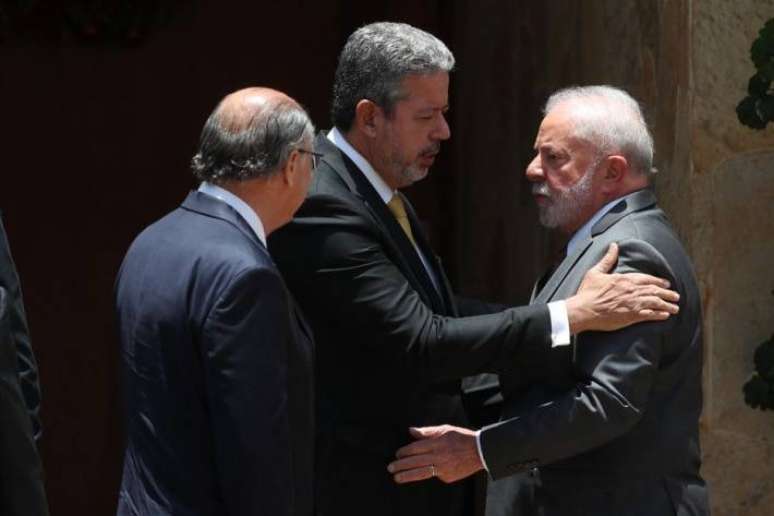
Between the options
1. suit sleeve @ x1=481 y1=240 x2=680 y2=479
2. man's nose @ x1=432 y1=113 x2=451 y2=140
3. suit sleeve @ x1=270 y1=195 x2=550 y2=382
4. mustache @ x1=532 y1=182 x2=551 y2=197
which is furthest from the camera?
man's nose @ x1=432 y1=113 x2=451 y2=140

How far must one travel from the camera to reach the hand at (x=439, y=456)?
3.59m

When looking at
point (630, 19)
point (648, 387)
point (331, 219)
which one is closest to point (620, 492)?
point (648, 387)

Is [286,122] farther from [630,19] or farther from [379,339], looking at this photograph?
[630,19]

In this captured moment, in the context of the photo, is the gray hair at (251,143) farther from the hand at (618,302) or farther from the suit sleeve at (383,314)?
the hand at (618,302)

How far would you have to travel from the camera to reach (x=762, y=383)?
430cm

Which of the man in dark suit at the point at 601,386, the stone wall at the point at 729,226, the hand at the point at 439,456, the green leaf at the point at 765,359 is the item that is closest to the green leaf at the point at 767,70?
the stone wall at the point at 729,226

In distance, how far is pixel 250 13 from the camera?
5.78 meters

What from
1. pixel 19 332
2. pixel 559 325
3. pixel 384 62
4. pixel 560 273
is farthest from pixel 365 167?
pixel 19 332

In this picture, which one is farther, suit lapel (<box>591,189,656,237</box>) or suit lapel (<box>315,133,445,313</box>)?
suit lapel (<box>315,133,445,313</box>)

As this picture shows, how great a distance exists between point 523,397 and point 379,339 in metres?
0.33

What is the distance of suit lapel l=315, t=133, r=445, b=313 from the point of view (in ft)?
12.2

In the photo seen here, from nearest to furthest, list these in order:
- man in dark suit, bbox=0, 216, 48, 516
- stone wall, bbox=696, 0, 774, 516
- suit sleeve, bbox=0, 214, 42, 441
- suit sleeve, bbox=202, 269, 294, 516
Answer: man in dark suit, bbox=0, 216, 48, 516 → suit sleeve, bbox=202, 269, 294, 516 → suit sleeve, bbox=0, 214, 42, 441 → stone wall, bbox=696, 0, 774, 516

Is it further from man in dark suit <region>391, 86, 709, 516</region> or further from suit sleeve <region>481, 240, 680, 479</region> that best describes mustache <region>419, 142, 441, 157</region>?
suit sleeve <region>481, 240, 680, 479</region>

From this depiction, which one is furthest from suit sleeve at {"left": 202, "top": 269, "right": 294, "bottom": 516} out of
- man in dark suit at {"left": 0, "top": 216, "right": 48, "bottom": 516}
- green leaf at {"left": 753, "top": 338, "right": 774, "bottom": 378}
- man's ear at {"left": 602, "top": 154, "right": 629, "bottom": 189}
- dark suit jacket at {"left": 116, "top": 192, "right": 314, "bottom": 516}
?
green leaf at {"left": 753, "top": 338, "right": 774, "bottom": 378}
